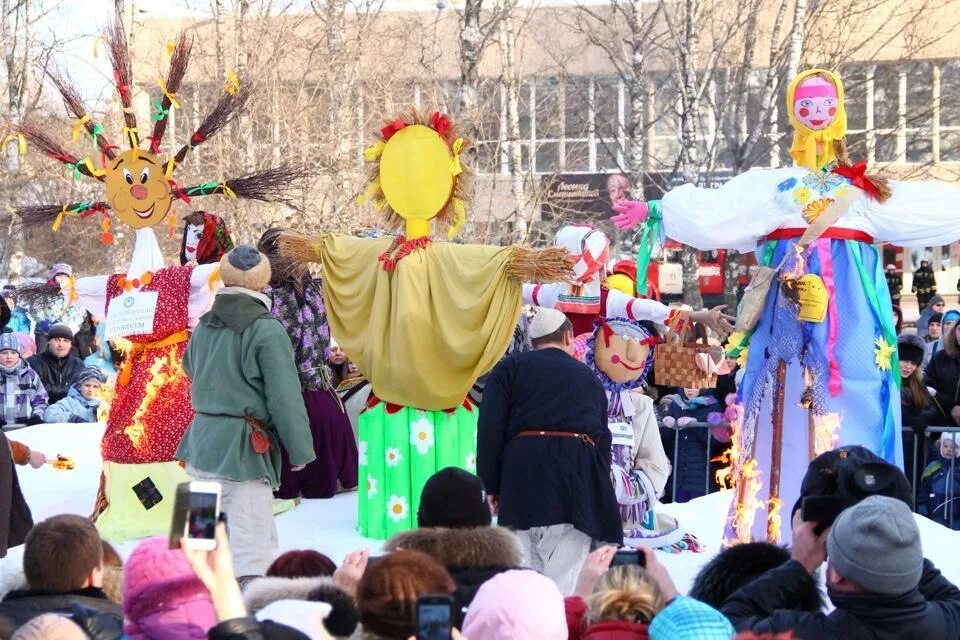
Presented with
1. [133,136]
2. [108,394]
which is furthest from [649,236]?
[108,394]

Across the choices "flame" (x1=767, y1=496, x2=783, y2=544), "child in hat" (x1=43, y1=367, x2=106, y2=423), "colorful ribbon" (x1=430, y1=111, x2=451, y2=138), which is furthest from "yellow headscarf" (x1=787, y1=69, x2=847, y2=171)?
"child in hat" (x1=43, y1=367, x2=106, y2=423)

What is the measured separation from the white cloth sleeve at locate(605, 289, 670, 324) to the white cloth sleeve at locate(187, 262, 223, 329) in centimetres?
210

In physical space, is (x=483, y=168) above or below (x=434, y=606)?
above

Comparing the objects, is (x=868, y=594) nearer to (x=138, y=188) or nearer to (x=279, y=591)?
(x=279, y=591)

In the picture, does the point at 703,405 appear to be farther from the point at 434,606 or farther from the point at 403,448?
the point at 434,606

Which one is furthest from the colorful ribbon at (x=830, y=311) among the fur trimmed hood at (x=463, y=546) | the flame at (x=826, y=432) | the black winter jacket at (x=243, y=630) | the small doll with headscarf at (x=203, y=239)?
the black winter jacket at (x=243, y=630)

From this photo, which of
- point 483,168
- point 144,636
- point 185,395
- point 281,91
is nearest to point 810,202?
point 185,395

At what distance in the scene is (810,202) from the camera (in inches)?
256

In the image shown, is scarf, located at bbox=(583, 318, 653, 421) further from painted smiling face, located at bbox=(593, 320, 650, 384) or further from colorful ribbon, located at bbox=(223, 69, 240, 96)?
colorful ribbon, located at bbox=(223, 69, 240, 96)

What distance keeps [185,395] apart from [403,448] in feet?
4.05

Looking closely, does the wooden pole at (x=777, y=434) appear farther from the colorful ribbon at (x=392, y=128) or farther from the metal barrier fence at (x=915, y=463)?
the colorful ribbon at (x=392, y=128)

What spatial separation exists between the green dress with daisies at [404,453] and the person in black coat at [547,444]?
1.37 metres

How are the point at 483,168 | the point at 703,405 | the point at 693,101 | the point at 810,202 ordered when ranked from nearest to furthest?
the point at 810,202, the point at 703,405, the point at 693,101, the point at 483,168

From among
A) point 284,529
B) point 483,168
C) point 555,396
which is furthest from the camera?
point 483,168
